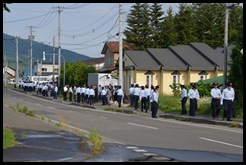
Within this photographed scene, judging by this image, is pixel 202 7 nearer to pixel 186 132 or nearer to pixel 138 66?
pixel 138 66

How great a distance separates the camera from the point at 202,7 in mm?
79438

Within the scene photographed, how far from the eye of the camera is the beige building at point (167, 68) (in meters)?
49.5

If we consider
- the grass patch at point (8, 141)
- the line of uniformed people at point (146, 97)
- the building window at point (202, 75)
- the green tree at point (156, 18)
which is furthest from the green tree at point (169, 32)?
the grass patch at point (8, 141)

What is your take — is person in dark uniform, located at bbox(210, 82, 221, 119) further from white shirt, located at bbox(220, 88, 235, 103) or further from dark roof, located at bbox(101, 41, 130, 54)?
dark roof, located at bbox(101, 41, 130, 54)

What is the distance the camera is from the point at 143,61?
166ft

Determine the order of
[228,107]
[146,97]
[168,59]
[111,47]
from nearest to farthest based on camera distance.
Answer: [228,107]
[146,97]
[168,59]
[111,47]

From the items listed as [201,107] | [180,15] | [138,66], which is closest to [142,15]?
[180,15]

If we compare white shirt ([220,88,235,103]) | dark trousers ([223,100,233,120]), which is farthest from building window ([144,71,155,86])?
white shirt ([220,88,235,103])

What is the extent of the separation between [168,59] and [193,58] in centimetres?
288

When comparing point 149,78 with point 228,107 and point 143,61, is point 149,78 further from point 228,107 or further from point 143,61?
point 228,107

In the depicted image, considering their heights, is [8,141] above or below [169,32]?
below

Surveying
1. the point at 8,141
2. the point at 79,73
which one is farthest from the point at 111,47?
the point at 8,141

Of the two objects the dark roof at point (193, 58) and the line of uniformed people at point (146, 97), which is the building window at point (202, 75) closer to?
the dark roof at point (193, 58)

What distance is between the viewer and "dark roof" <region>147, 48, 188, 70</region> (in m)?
50.2
